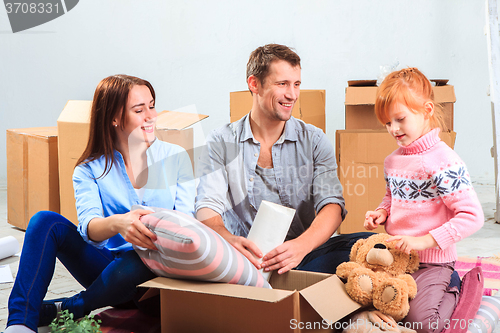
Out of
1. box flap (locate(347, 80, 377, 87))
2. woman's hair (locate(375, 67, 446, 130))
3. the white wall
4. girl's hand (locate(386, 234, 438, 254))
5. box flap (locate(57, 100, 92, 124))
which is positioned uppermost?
the white wall

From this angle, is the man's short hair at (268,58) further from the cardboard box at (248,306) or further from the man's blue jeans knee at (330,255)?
the cardboard box at (248,306)

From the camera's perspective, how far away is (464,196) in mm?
1077

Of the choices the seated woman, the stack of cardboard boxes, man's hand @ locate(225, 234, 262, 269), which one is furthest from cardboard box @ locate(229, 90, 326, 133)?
man's hand @ locate(225, 234, 262, 269)

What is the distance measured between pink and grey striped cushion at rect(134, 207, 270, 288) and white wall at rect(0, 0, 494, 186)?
2347mm

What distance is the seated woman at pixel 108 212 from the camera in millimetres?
1146

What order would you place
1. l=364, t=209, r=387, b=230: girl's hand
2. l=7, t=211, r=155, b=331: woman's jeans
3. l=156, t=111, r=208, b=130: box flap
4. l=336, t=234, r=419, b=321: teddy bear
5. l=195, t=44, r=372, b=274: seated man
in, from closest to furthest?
l=336, t=234, r=419, b=321: teddy bear
l=7, t=211, r=155, b=331: woman's jeans
l=364, t=209, r=387, b=230: girl's hand
l=195, t=44, r=372, b=274: seated man
l=156, t=111, r=208, b=130: box flap

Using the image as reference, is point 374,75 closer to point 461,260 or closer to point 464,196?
point 461,260

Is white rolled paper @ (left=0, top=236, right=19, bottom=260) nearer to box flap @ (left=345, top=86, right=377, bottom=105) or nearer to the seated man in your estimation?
the seated man

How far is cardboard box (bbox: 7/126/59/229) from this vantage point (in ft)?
7.79

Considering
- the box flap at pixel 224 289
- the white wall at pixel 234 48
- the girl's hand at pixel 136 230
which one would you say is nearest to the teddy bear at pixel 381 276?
the box flap at pixel 224 289

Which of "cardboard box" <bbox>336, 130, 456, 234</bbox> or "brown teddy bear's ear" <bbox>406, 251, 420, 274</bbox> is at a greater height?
"cardboard box" <bbox>336, 130, 456, 234</bbox>

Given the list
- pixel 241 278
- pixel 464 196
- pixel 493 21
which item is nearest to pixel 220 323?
pixel 241 278

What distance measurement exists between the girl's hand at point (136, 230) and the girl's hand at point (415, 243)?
59 cm

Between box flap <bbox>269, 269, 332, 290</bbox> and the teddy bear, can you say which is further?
box flap <bbox>269, 269, 332, 290</bbox>
